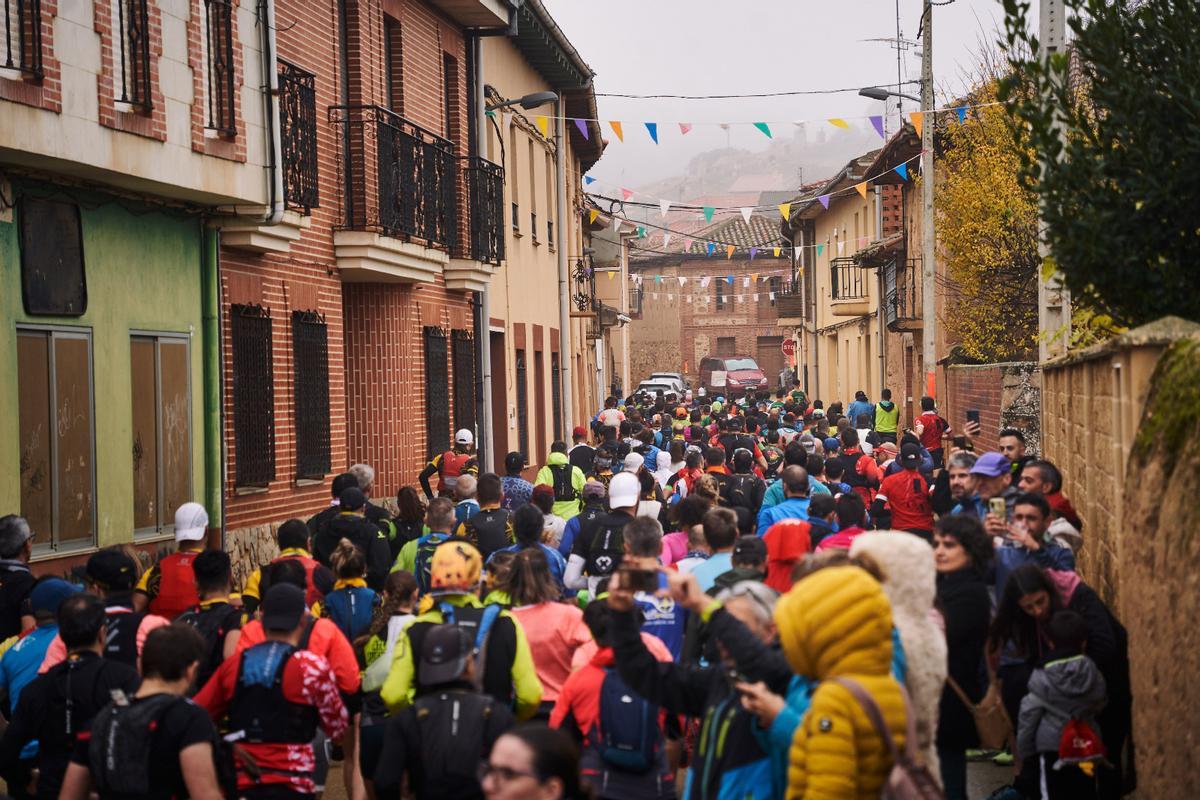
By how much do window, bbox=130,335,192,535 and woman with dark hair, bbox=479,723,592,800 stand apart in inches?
337

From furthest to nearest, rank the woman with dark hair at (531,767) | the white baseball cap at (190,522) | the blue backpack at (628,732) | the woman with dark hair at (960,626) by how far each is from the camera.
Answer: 1. the white baseball cap at (190,522)
2. the woman with dark hair at (960,626)
3. the blue backpack at (628,732)
4. the woman with dark hair at (531,767)

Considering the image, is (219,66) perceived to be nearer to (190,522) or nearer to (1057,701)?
(190,522)

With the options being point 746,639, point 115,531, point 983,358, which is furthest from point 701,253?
point 746,639

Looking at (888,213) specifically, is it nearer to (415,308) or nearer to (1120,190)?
(415,308)

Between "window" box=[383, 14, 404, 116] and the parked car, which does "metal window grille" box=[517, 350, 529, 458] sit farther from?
the parked car

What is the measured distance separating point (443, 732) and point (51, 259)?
6.48 metres

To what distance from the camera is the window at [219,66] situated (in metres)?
12.4

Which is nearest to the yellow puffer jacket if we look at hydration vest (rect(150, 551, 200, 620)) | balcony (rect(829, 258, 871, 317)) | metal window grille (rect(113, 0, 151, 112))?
hydration vest (rect(150, 551, 200, 620))

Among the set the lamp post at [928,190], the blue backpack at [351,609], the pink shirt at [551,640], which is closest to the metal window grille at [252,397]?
the blue backpack at [351,609]

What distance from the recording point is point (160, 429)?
12.7 metres

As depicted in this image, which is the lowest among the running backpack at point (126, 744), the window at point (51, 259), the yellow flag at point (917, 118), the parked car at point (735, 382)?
the running backpack at point (126, 744)

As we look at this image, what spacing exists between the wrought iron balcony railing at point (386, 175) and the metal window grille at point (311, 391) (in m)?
1.33

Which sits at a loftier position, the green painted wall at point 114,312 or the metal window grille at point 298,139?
the metal window grille at point 298,139

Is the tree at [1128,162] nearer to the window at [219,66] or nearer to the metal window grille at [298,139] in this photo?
the window at [219,66]
